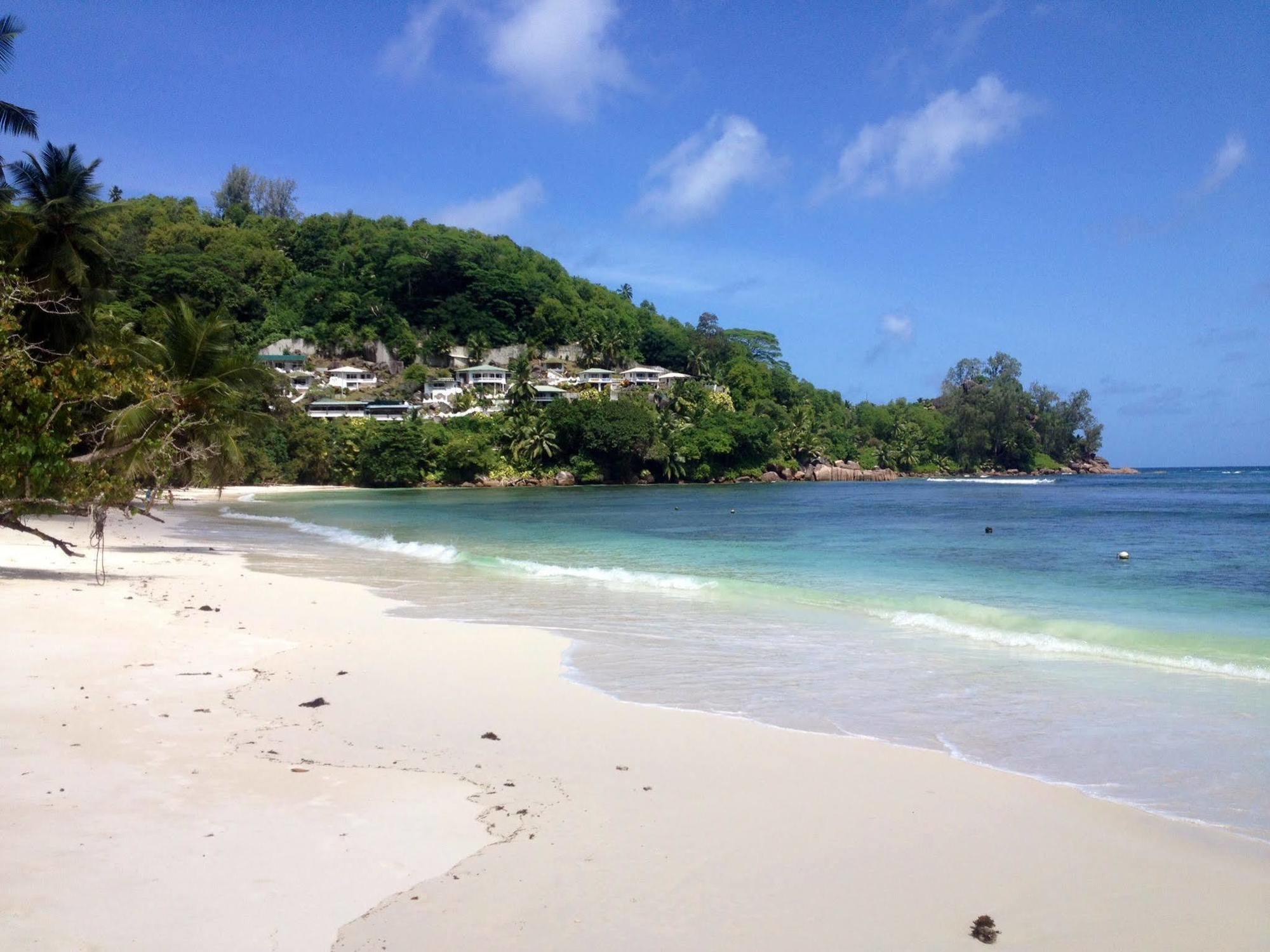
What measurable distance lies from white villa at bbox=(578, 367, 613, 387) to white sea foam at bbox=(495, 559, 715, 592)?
7805 centimetres

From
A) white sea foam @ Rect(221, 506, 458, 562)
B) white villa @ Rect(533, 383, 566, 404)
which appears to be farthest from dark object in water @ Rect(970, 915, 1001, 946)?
white villa @ Rect(533, 383, 566, 404)

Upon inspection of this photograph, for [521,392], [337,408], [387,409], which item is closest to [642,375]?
[521,392]

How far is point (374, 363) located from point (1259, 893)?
11122cm

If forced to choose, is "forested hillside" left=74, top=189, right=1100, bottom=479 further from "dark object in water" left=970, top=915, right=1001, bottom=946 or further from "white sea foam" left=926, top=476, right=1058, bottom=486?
"dark object in water" left=970, top=915, right=1001, bottom=946

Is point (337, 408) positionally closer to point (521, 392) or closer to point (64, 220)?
point (521, 392)

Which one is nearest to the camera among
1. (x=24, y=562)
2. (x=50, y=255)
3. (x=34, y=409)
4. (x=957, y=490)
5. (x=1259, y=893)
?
(x=1259, y=893)

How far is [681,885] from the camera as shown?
439 cm

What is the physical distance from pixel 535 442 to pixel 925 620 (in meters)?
67.5

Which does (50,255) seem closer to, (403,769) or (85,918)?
(403,769)

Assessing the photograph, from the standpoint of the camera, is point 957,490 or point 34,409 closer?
point 34,409

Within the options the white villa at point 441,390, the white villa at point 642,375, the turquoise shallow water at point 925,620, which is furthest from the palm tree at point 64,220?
the white villa at point 642,375

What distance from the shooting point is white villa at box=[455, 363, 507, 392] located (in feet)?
330

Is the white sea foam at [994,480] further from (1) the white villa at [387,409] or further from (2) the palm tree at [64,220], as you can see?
(2) the palm tree at [64,220]

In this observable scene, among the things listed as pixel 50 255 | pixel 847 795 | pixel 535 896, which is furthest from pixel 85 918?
pixel 50 255
